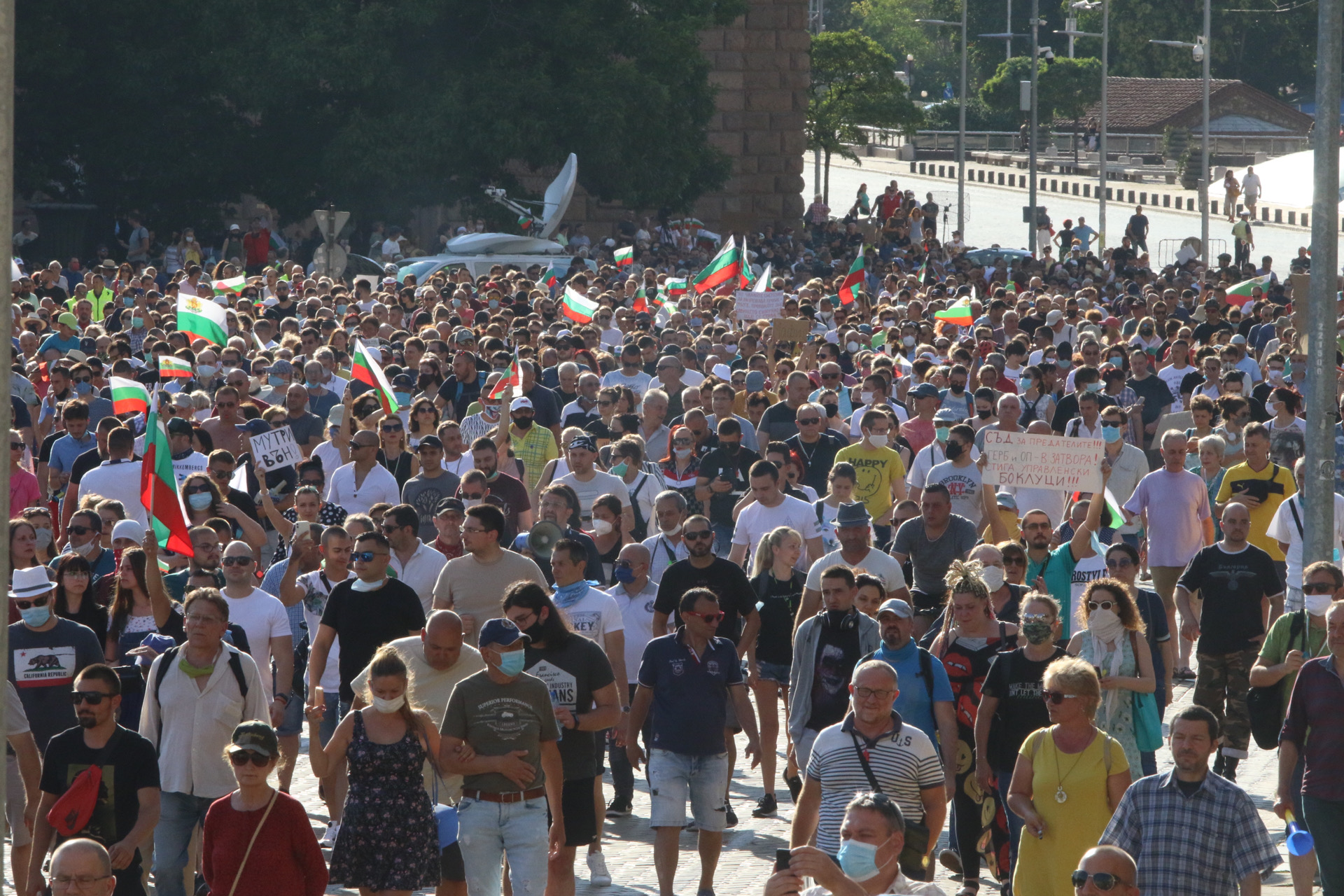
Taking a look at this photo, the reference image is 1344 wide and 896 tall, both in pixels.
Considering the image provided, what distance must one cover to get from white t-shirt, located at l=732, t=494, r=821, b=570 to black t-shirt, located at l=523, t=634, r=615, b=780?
2.99 meters

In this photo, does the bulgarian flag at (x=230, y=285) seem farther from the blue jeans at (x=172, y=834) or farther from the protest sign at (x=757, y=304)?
the blue jeans at (x=172, y=834)

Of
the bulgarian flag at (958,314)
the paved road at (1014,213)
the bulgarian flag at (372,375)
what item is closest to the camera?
the bulgarian flag at (372,375)

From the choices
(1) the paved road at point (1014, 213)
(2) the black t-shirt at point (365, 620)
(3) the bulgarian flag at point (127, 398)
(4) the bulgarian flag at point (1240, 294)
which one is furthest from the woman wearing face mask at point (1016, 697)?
(1) the paved road at point (1014, 213)

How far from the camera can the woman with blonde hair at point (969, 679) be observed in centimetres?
872

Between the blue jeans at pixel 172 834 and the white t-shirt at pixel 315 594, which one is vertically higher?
the white t-shirt at pixel 315 594

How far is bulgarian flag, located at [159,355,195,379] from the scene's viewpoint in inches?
651

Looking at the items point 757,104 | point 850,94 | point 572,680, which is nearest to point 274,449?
point 572,680

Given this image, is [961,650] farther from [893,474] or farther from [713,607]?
[893,474]

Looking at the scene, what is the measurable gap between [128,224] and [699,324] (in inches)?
949

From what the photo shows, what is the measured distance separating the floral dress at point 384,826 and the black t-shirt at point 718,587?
2.52 m

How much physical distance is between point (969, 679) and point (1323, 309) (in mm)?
3661

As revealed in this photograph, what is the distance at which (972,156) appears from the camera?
8162cm

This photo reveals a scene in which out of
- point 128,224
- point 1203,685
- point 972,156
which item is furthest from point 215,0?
point 972,156

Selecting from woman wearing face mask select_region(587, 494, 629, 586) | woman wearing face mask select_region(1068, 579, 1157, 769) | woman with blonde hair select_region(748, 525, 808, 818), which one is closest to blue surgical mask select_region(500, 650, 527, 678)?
woman wearing face mask select_region(1068, 579, 1157, 769)
